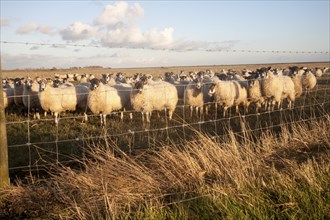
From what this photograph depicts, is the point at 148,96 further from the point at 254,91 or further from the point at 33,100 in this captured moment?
the point at 33,100

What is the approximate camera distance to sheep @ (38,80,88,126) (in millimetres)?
16875

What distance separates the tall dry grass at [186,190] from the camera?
4516mm

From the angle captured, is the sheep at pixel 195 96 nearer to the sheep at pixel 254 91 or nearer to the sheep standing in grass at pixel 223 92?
the sheep standing in grass at pixel 223 92

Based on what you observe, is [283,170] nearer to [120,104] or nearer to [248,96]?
[120,104]

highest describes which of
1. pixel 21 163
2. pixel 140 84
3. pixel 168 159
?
pixel 140 84

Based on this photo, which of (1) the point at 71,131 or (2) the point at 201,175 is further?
(1) the point at 71,131

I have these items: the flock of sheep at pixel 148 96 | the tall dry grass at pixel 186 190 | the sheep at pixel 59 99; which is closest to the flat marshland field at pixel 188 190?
the tall dry grass at pixel 186 190

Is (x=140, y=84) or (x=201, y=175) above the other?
(x=140, y=84)

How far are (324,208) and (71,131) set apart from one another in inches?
375

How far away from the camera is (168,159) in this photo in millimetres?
5828

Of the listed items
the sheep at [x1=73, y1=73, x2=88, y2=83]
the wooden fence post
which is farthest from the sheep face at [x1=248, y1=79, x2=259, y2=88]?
the sheep at [x1=73, y1=73, x2=88, y2=83]

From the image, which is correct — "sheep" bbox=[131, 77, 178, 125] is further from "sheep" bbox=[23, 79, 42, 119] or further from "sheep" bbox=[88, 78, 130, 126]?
"sheep" bbox=[23, 79, 42, 119]

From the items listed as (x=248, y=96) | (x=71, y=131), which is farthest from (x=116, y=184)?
(x=248, y=96)

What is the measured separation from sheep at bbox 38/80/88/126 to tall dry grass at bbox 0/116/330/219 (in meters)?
11.2
